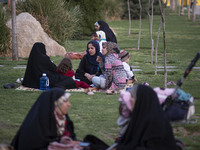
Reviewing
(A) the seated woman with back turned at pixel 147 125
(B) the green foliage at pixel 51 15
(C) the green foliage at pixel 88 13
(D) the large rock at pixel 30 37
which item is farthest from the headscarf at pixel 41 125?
(C) the green foliage at pixel 88 13

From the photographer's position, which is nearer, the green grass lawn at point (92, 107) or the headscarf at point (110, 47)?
the green grass lawn at point (92, 107)

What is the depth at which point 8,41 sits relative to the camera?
15500 millimetres

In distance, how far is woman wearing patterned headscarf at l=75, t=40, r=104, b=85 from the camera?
1026cm

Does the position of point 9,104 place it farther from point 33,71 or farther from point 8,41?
point 8,41

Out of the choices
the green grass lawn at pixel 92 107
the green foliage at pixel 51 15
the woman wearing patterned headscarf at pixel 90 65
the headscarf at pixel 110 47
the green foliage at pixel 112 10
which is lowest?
the green grass lawn at pixel 92 107

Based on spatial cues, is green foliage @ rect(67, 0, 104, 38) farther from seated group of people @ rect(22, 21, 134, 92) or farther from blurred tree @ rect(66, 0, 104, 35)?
seated group of people @ rect(22, 21, 134, 92)

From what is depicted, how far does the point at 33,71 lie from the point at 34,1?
842cm

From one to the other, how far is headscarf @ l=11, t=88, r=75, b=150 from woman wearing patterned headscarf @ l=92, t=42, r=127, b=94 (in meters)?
4.65

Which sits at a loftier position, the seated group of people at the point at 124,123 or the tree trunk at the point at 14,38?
the tree trunk at the point at 14,38

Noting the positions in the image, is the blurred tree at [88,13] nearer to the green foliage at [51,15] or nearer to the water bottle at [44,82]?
the green foliage at [51,15]

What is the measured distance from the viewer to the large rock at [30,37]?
51.1ft

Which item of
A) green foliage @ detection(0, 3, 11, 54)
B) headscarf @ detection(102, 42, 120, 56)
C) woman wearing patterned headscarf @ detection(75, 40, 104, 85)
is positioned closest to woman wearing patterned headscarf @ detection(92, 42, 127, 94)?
headscarf @ detection(102, 42, 120, 56)

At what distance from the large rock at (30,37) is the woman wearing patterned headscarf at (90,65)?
5.34 m

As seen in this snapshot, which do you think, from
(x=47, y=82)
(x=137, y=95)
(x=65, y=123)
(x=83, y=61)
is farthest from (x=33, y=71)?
Result: (x=137, y=95)
